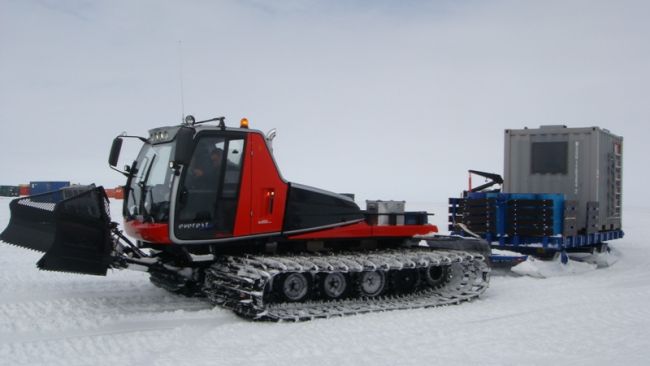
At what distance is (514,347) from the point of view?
7078 mm

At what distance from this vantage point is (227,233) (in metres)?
8.62

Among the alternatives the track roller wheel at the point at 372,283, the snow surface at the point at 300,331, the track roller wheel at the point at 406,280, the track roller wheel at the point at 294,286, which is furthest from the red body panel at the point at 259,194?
the track roller wheel at the point at 406,280

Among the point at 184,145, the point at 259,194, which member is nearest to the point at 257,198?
the point at 259,194

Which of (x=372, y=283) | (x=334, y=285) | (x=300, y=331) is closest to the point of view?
(x=300, y=331)

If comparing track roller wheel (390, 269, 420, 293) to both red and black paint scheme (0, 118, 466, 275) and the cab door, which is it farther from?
the cab door

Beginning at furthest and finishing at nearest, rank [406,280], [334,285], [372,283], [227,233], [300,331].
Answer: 1. [406,280]
2. [372,283]
3. [334,285]
4. [227,233]
5. [300,331]

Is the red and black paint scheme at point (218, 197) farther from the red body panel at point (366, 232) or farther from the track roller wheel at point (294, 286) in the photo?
the track roller wheel at point (294, 286)

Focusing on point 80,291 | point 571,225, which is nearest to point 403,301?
point 80,291

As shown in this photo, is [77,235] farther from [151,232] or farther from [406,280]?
[406,280]

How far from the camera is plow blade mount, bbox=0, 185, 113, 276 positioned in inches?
301

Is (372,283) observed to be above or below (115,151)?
below

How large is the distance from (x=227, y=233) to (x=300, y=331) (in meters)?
1.75

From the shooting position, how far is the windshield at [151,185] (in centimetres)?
846

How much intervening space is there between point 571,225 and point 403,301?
6312 mm
